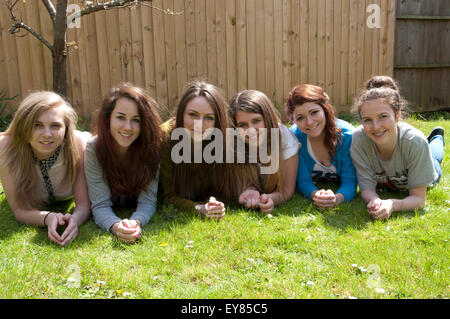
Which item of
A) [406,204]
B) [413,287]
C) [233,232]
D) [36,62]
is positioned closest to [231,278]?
[233,232]

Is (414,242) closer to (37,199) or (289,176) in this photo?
(289,176)

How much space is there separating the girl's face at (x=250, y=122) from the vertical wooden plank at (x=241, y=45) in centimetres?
302

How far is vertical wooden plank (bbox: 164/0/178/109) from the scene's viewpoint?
221 inches

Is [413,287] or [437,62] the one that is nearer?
[413,287]

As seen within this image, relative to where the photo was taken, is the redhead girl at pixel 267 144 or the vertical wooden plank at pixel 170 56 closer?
the redhead girl at pixel 267 144

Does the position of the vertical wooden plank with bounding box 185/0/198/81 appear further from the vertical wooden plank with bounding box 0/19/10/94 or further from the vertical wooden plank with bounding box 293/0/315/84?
the vertical wooden plank with bounding box 0/19/10/94

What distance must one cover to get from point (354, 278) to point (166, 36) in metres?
4.42

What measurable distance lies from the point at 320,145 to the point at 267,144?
589 millimetres

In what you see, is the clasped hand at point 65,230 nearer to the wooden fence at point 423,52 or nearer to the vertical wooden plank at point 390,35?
the vertical wooden plank at point 390,35

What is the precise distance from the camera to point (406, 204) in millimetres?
3072

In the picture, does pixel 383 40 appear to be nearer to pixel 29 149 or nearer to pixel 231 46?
pixel 231 46

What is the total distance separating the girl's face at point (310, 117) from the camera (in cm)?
337

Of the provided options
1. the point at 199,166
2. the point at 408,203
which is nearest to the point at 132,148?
the point at 199,166

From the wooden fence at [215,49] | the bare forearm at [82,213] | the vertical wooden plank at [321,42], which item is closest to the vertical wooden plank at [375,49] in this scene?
the wooden fence at [215,49]
